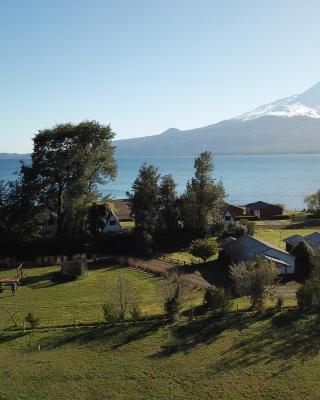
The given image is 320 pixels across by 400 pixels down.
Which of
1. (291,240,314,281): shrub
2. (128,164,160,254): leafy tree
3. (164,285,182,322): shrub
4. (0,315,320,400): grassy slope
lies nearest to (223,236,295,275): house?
(291,240,314,281): shrub

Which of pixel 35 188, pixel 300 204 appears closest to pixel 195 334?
pixel 35 188

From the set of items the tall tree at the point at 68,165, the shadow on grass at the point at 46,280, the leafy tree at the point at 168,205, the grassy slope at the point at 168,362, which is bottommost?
the grassy slope at the point at 168,362

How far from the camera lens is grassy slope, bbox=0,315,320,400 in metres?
25.4

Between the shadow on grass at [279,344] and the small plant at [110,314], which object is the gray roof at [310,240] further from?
the small plant at [110,314]

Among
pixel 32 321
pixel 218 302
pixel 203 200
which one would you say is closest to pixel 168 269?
pixel 203 200

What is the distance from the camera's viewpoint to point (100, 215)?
68875 millimetres

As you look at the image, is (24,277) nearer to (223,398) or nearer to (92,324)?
(92,324)

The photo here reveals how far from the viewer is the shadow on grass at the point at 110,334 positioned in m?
32.0

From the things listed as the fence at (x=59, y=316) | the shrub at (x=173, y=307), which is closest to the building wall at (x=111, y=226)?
the fence at (x=59, y=316)

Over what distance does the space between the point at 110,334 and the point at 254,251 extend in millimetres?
24170

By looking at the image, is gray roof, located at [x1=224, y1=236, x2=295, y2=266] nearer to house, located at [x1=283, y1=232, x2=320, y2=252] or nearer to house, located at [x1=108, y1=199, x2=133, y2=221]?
house, located at [x1=283, y1=232, x2=320, y2=252]

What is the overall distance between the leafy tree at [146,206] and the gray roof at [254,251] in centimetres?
1103

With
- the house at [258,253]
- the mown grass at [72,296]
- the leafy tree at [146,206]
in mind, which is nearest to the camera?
the mown grass at [72,296]

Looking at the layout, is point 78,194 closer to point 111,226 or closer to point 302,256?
point 111,226
